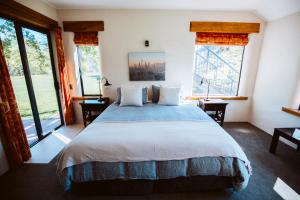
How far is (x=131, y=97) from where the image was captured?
2732mm

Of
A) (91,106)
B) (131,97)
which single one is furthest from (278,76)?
(91,106)

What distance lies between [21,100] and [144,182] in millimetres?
2430

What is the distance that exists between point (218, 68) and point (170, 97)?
5.27 ft

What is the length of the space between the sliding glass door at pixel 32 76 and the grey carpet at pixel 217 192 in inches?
37.1

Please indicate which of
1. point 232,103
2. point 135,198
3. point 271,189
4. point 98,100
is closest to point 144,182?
point 135,198

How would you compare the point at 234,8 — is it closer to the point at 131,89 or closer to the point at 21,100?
the point at 131,89

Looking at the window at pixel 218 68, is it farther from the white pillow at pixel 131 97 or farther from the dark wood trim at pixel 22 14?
the dark wood trim at pixel 22 14

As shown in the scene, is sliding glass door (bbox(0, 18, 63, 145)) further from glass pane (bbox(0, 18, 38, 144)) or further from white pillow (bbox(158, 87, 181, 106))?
white pillow (bbox(158, 87, 181, 106))

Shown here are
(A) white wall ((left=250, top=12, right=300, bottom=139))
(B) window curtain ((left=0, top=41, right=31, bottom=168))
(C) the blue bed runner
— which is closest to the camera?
(B) window curtain ((left=0, top=41, right=31, bottom=168))

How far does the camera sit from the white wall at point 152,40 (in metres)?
2.93

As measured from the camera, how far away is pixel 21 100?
232 centimetres

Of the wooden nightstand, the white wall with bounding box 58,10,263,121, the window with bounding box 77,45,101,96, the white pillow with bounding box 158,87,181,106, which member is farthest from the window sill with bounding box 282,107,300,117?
the window with bounding box 77,45,101,96

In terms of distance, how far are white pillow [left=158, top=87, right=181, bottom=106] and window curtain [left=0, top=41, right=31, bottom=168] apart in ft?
7.51

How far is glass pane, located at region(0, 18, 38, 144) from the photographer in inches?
81.0
